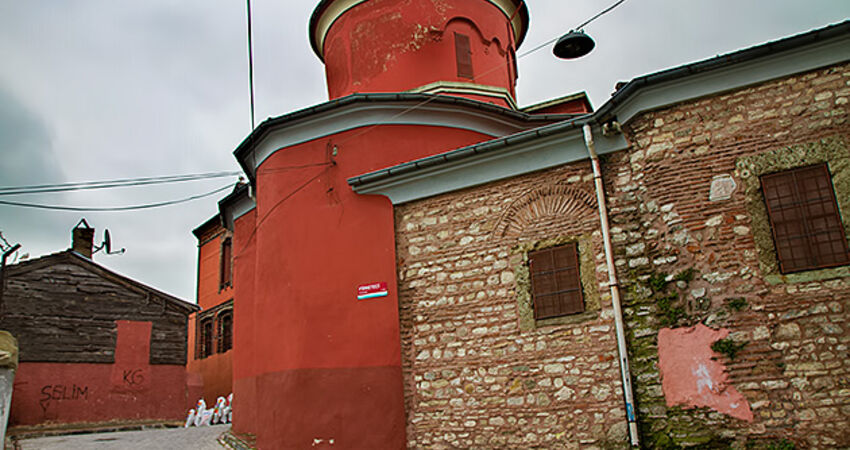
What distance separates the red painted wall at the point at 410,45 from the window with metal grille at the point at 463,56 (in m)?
0.09

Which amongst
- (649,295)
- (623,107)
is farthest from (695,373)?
(623,107)

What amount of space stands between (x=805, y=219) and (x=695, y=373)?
198 cm

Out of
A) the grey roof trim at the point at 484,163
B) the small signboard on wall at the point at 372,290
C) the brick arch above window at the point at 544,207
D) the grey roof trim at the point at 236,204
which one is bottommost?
the small signboard on wall at the point at 372,290

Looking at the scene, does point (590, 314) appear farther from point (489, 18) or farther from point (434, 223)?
point (489, 18)

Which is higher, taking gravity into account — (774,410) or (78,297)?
(78,297)

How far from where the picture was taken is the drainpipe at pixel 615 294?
769 cm

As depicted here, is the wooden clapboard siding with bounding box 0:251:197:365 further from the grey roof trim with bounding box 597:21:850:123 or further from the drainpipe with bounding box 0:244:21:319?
the grey roof trim with bounding box 597:21:850:123

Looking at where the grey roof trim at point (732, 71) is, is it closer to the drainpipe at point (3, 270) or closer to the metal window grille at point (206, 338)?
the drainpipe at point (3, 270)

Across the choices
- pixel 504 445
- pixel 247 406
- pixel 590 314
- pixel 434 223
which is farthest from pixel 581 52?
pixel 247 406

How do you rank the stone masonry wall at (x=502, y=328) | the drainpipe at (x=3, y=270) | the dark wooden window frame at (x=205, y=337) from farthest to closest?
the dark wooden window frame at (x=205, y=337), the drainpipe at (x=3, y=270), the stone masonry wall at (x=502, y=328)

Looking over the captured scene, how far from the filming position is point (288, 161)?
1122cm

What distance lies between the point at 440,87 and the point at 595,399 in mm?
7014

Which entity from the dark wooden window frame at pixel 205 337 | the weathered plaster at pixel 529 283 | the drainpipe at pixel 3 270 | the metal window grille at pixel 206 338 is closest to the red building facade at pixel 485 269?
the weathered plaster at pixel 529 283

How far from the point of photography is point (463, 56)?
44.9 ft
